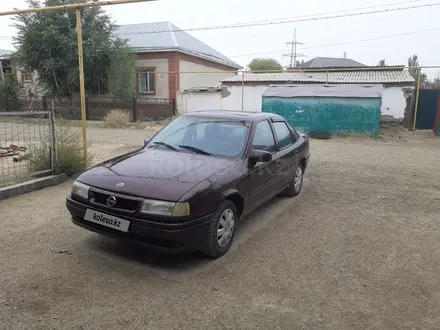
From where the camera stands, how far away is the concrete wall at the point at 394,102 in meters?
18.0

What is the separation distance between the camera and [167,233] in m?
3.20

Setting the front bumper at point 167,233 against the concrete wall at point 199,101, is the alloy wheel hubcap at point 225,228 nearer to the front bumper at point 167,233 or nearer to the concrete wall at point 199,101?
the front bumper at point 167,233

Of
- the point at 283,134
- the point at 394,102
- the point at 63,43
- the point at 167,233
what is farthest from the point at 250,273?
the point at 63,43

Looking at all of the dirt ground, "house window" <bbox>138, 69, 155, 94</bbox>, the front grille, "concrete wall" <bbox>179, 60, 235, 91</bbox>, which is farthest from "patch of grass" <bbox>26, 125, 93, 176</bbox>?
"house window" <bbox>138, 69, 155, 94</bbox>

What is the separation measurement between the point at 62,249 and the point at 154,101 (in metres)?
18.1

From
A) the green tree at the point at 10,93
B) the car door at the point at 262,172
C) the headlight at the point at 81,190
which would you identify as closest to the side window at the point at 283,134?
the car door at the point at 262,172

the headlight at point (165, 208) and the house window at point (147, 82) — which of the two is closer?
the headlight at point (165, 208)

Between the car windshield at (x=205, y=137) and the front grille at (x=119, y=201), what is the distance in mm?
1227

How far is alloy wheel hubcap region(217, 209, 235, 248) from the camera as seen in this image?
3.69 m

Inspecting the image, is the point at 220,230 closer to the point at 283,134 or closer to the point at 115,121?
the point at 283,134

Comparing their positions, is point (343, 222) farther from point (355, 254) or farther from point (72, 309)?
point (72, 309)

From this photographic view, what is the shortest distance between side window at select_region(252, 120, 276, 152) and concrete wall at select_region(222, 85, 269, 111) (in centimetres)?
1560

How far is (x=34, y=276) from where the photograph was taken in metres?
3.29

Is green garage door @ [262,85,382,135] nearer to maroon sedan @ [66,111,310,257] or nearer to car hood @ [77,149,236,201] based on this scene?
maroon sedan @ [66,111,310,257]
